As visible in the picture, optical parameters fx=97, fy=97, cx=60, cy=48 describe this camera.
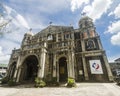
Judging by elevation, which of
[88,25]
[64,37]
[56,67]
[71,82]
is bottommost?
[71,82]

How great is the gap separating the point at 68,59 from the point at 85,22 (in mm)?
13578

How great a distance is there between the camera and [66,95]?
950cm

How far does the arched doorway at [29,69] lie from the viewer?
70.1ft

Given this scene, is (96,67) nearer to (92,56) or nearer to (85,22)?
(92,56)

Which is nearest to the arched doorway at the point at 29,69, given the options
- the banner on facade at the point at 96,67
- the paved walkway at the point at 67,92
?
the paved walkway at the point at 67,92

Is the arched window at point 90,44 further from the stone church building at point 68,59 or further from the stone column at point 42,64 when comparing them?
the stone column at point 42,64

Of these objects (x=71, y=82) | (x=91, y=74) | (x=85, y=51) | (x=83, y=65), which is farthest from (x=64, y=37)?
(x=71, y=82)

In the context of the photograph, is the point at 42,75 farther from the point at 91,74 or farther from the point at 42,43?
the point at 91,74

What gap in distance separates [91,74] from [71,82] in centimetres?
748

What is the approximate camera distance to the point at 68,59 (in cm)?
1866

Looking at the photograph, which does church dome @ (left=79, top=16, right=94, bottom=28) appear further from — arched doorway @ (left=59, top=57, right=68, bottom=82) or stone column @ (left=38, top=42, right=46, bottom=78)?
stone column @ (left=38, top=42, right=46, bottom=78)

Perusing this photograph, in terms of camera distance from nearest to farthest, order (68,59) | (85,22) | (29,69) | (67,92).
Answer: (67,92) < (68,59) < (29,69) < (85,22)

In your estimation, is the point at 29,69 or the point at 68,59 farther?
the point at 29,69

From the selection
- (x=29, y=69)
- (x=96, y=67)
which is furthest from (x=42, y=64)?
(x=96, y=67)
